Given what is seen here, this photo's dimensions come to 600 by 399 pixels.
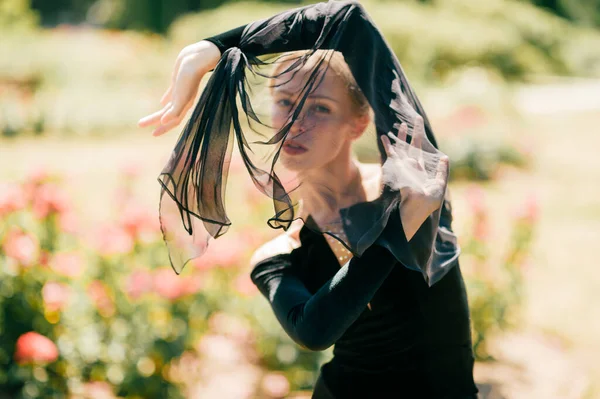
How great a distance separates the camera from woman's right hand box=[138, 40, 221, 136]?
163 cm

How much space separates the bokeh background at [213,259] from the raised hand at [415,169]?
6.40 ft

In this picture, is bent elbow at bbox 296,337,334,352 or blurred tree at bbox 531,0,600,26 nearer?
bent elbow at bbox 296,337,334,352

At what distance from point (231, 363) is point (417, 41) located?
1183 cm

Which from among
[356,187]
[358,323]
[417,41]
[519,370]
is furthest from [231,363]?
[417,41]

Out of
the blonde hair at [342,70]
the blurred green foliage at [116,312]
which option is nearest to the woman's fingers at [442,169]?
the blonde hair at [342,70]

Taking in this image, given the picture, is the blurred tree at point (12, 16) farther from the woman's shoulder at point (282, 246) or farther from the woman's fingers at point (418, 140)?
the woman's fingers at point (418, 140)

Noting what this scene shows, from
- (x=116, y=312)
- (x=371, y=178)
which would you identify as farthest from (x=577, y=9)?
(x=371, y=178)

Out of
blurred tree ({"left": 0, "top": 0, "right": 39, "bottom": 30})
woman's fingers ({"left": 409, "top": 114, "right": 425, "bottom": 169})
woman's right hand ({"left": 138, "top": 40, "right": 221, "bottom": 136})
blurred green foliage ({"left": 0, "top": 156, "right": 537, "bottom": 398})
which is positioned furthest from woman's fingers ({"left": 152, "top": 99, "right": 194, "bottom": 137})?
blurred tree ({"left": 0, "top": 0, "right": 39, "bottom": 30})

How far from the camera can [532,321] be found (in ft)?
16.0

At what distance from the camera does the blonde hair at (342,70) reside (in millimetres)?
1547

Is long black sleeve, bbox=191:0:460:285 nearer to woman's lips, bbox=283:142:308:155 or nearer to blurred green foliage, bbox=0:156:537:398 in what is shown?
woman's lips, bbox=283:142:308:155

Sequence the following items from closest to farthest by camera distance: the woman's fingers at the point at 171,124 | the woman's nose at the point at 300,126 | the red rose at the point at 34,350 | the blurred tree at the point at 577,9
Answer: the woman's nose at the point at 300,126
the woman's fingers at the point at 171,124
the red rose at the point at 34,350
the blurred tree at the point at 577,9

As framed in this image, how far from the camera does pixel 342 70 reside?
5.12 ft

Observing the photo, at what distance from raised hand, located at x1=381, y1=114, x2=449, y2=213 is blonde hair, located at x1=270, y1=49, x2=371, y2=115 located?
0.33ft
